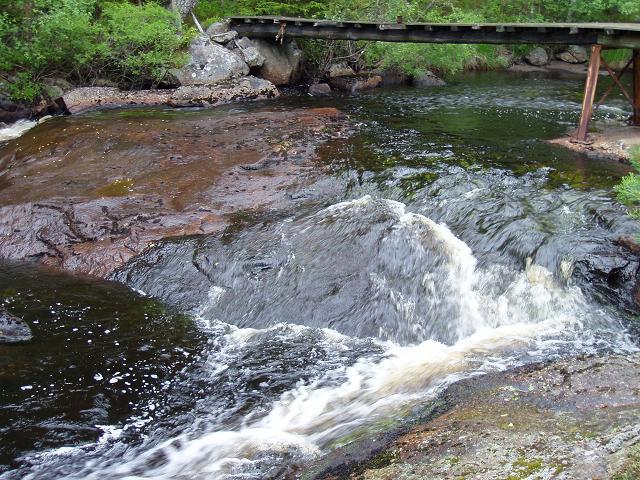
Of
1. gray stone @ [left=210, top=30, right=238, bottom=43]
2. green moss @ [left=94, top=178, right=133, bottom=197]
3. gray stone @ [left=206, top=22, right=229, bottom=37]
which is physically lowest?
green moss @ [left=94, top=178, right=133, bottom=197]

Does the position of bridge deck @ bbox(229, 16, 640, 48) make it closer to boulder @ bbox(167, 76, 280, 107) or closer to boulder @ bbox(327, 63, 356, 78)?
boulder @ bbox(167, 76, 280, 107)

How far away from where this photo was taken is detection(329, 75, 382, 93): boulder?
20812mm

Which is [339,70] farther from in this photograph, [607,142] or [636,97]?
[607,142]

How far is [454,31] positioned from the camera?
1455cm

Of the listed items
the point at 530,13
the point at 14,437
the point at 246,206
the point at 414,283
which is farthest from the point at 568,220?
the point at 530,13

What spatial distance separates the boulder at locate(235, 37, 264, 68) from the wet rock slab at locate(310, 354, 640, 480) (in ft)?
52.2

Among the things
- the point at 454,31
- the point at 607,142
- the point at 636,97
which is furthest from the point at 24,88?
the point at 636,97

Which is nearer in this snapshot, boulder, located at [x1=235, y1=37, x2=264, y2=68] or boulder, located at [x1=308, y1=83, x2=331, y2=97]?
boulder, located at [x1=235, y1=37, x2=264, y2=68]

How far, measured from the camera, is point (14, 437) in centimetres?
513

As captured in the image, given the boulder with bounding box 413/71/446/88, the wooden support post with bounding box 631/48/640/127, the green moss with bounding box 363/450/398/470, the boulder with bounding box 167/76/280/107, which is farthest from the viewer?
the boulder with bounding box 413/71/446/88

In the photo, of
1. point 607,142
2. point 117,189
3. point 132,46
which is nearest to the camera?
point 117,189

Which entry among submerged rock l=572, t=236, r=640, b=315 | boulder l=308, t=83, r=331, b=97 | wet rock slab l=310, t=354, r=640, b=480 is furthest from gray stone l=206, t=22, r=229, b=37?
wet rock slab l=310, t=354, r=640, b=480

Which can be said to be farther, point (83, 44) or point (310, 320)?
point (83, 44)

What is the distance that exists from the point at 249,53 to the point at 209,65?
1670mm
